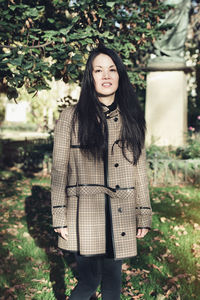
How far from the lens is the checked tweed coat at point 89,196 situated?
1901 mm

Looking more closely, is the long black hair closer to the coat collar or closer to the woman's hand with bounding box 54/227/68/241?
the coat collar

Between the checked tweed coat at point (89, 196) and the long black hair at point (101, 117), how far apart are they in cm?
5

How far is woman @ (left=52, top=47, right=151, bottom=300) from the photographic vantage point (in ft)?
6.29

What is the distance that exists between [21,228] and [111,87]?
324 centimetres

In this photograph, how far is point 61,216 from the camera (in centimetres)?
194

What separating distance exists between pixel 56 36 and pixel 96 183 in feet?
8.99

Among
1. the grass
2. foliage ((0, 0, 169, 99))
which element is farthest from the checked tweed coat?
foliage ((0, 0, 169, 99))

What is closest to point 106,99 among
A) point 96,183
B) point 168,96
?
point 96,183

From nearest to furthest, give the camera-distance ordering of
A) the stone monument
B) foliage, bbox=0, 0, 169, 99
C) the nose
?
the nose
foliage, bbox=0, 0, 169, 99
the stone monument

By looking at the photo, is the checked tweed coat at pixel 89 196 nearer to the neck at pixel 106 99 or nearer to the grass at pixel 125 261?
the neck at pixel 106 99

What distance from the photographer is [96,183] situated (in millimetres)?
1939

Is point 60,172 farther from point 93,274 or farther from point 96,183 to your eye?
point 93,274

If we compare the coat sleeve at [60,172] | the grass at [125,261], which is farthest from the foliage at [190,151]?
the coat sleeve at [60,172]

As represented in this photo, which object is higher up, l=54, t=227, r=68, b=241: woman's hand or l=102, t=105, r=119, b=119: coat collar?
l=102, t=105, r=119, b=119: coat collar
